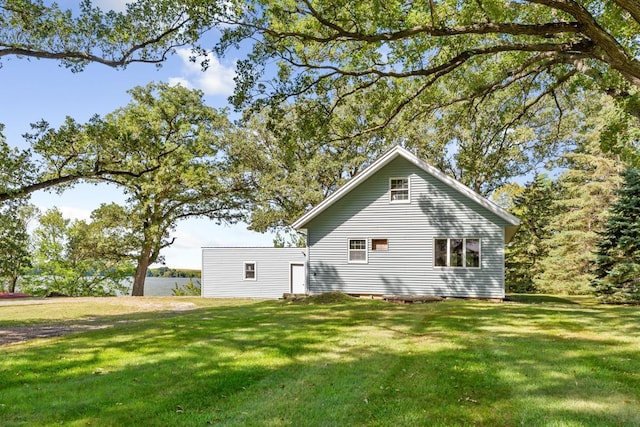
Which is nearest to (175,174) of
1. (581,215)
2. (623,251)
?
(623,251)

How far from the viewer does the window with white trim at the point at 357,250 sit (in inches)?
775

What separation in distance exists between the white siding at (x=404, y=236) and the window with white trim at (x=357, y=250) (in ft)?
0.69

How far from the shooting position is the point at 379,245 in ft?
64.2

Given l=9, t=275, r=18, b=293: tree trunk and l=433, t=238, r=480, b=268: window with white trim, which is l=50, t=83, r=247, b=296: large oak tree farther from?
l=433, t=238, r=480, b=268: window with white trim

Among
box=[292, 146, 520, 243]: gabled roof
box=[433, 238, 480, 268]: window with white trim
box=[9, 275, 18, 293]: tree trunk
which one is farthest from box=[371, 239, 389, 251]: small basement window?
box=[9, 275, 18, 293]: tree trunk

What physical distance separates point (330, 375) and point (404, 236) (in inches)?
541

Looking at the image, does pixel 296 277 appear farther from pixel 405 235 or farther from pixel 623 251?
pixel 623 251

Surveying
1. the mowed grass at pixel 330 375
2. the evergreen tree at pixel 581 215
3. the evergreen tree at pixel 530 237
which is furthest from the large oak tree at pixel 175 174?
the evergreen tree at pixel 581 215

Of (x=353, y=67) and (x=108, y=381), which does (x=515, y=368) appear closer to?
(x=108, y=381)

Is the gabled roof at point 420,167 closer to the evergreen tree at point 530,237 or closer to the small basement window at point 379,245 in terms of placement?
→ the small basement window at point 379,245

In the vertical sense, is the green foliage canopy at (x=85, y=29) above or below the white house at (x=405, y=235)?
above

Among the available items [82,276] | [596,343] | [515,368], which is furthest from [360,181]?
[82,276]

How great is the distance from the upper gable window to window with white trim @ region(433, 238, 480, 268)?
2.45 metres

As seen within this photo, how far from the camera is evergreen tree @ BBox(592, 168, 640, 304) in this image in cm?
1930
